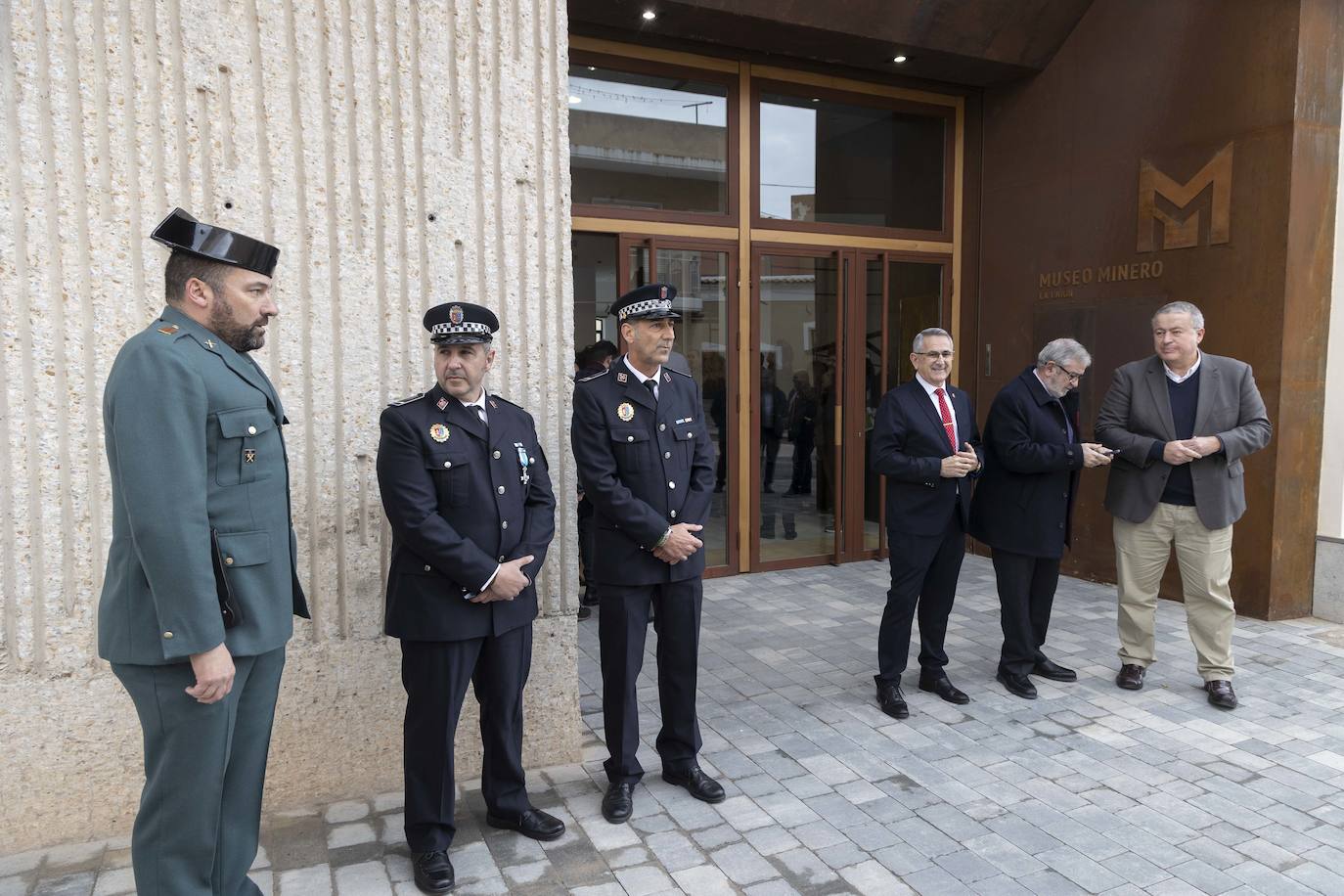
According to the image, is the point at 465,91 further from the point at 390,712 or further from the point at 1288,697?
the point at 1288,697

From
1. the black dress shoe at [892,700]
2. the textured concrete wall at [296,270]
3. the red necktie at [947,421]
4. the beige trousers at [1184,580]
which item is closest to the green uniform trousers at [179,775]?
the textured concrete wall at [296,270]

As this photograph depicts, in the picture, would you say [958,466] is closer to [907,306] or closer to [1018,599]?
[1018,599]

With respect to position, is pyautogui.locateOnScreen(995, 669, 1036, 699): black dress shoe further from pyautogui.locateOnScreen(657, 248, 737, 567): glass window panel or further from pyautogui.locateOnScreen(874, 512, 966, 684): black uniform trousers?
pyautogui.locateOnScreen(657, 248, 737, 567): glass window panel

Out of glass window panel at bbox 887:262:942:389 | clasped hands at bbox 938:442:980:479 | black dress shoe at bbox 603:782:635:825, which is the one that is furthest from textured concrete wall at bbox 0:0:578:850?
glass window panel at bbox 887:262:942:389

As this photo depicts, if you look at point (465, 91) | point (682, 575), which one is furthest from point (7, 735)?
point (465, 91)

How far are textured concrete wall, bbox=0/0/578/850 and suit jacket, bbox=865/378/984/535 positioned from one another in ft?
5.48

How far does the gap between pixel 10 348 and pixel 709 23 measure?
493 centimetres

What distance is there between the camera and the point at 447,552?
295 cm

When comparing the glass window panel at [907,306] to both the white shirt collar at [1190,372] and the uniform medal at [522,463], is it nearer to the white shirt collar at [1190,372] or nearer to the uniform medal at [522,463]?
the white shirt collar at [1190,372]

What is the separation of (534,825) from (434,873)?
17.1 inches

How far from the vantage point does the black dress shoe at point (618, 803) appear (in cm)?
339

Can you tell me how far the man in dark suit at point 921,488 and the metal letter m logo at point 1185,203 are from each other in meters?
2.94

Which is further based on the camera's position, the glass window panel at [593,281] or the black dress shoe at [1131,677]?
the glass window panel at [593,281]

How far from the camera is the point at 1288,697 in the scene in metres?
4.65
